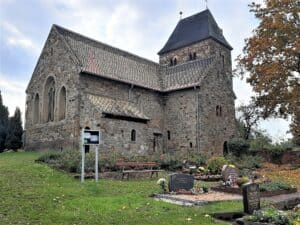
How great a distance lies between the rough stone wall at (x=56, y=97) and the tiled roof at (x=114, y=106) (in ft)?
5.44

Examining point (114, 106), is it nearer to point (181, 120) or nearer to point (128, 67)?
point (128, 67)

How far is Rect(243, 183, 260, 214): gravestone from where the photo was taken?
34.0 ft

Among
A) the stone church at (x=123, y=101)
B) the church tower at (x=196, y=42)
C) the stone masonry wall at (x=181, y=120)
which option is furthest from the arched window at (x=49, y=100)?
the church tower at (x=196, y=42)

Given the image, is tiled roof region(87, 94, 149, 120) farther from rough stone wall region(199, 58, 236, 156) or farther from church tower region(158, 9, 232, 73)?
church tower region(158, 9, 232, 73)

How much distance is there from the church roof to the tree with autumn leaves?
14400 millimetres

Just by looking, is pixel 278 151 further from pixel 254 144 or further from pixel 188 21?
pixel 188 21

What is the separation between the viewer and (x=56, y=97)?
29.7 m

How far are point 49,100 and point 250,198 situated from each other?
968 inches

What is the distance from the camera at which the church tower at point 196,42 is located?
42.1 metres

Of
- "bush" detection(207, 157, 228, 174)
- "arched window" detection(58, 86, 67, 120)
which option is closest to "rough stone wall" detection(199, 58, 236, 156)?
"bush" detection(207, 157, 228, 174)

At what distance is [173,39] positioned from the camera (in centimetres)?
4697

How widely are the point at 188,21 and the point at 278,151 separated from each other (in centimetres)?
2228

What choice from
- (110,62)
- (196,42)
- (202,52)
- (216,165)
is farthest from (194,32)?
(216,165)

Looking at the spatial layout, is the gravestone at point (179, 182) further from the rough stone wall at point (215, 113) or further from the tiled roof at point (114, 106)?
the rough stone wall at point (215, 113)
